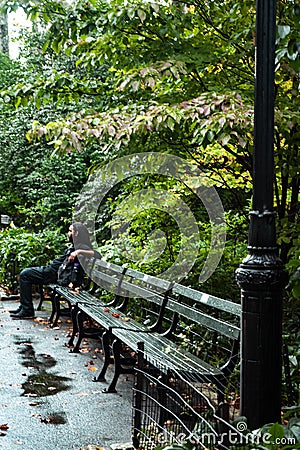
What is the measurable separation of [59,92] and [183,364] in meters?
3.88

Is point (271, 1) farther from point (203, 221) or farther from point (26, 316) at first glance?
point (26, 316)

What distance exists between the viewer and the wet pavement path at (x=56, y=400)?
4949 mm

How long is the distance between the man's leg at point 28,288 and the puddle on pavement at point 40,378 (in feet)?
7.33

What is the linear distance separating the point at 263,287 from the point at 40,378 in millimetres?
3987

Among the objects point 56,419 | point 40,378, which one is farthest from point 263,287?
point 40,378

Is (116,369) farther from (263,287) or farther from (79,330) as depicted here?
(263,287)

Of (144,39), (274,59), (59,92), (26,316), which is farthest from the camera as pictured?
(26,316)

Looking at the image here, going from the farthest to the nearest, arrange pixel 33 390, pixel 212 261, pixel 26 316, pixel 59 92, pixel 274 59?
1. pixel 26 316
2. pixel 212 261
3. pixel 59 92
4. pixel 33 390
5. pixel 274 59

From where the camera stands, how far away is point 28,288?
10.2 meters

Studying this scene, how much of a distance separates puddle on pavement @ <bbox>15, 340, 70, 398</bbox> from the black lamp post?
10.7 feet

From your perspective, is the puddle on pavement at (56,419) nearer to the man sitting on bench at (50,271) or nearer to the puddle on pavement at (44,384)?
Answer: the puddle on pavement at (44,384)

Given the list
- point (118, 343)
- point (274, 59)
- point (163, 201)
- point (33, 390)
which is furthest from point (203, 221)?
point (274, 59)

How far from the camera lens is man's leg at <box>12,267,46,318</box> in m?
10.3

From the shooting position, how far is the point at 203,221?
9.46 meters
